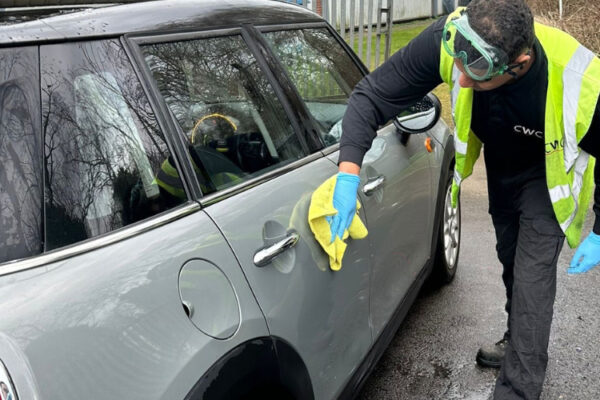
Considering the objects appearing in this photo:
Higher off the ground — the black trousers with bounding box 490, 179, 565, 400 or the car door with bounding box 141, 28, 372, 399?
the car door with bounding box 141, 28, 372, 399

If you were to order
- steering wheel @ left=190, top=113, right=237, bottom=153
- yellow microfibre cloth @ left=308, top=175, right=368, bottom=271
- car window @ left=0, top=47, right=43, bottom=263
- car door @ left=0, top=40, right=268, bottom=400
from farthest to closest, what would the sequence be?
yellow microfibre cloth @ left=308, top=175, right=368, bottom=271 → steering wheel @ left=190, top=113, right=237, bottom=153 → car window @ left=0, top=47, right=43, bottom=263 → car door @ left=0, top=40, right=268, bottom=400

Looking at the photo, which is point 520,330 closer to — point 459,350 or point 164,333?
point 459,350

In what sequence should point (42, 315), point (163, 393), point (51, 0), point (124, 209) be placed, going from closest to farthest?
1. point (42, 315)
2. point (163, 393)
3. point (124, 209)
4. point (51, 0)

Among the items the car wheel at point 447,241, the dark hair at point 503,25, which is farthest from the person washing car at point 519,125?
the car wheel at point 447,241

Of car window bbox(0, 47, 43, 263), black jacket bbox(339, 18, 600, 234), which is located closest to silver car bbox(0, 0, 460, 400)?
car window bbox(0, 47, 43, 263)

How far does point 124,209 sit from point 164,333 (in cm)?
35

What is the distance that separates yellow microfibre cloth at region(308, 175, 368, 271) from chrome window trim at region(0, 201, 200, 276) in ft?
1.54

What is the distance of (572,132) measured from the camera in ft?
6.67

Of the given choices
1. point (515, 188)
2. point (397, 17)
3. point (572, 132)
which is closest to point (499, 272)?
point (515, 188)

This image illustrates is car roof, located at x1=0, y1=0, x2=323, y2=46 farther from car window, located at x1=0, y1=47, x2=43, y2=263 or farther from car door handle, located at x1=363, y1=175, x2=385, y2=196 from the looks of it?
car door handle, located at x1=363, y1=175, x2=385, y2=196

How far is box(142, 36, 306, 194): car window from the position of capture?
173cm

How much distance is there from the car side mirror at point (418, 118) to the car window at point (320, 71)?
31 cm

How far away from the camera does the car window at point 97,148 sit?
1340mm

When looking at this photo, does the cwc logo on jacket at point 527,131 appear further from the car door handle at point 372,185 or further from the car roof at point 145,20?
the car roof at point 145,20
